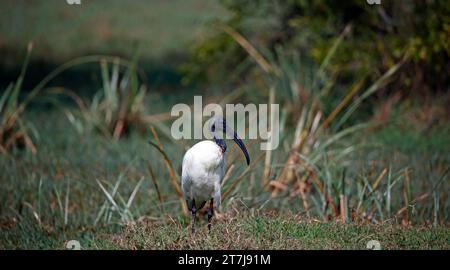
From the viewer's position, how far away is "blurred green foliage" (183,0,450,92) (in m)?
8.16

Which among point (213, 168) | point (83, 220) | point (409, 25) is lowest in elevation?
point (83, 220)

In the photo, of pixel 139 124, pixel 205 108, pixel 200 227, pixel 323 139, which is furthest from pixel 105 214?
pixel 205 108

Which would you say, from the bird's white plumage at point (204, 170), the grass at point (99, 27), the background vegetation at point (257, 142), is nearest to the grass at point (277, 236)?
the background vegetation at point (257, 142)

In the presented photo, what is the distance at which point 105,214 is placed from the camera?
5496 mm

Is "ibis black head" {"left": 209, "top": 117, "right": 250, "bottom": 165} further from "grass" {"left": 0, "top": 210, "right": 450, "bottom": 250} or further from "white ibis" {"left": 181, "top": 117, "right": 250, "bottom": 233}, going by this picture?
"grass" {"left": 0, "top": 210, "right": 450, "bottom": 250}

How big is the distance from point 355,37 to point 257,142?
2845mm

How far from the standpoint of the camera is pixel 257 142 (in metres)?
7.08

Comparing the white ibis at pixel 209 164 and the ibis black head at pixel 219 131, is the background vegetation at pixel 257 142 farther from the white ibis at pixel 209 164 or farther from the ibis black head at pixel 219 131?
the ibis black head at pixel 219 131

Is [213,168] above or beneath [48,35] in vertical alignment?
beneath

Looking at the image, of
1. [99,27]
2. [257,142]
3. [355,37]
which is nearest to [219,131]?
[257,142]

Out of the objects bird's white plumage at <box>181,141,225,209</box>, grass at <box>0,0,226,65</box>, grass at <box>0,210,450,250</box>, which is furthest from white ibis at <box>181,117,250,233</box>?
grass at <box>0,0,226,65</box>

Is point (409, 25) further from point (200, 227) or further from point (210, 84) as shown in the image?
point (200, 227)
